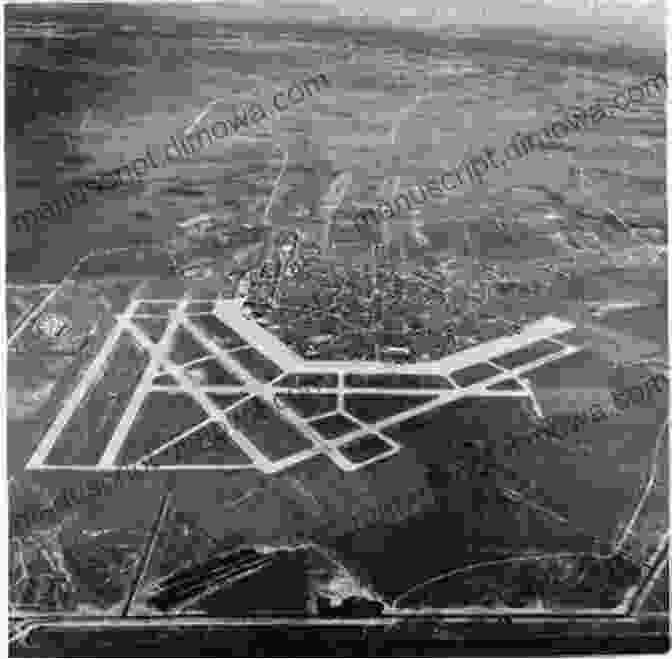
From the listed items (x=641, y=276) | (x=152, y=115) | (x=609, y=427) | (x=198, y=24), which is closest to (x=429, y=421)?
(x=609, y=427)

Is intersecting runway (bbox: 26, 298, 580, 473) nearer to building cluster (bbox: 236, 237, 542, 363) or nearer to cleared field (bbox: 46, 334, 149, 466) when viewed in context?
cleared field (bbox: 46, 334, 149, 466)

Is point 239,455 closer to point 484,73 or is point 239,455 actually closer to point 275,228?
point 275,228

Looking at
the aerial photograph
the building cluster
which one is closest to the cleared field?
the aerial photograph

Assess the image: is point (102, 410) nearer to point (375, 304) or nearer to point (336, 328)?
point (336, 328)

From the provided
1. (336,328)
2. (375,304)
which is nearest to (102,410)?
(336,328)

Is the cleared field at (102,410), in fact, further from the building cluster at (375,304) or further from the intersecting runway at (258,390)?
the building cluster at (375,304)

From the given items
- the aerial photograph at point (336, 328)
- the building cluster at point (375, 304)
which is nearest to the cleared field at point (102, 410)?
the aerial photograph at point (336, 328)

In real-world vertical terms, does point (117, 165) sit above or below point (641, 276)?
above
